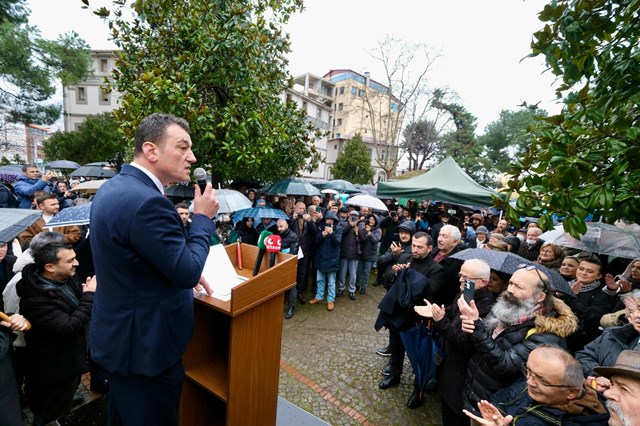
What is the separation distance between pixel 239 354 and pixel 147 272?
840mm

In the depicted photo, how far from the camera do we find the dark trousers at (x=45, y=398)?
8.63 feet

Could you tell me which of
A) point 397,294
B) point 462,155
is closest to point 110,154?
point 397,294

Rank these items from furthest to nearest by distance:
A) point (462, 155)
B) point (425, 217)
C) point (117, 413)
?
point (462, 155), point (425, 217), point (117, 413)

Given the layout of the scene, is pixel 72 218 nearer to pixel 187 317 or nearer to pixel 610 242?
pixel 187 317

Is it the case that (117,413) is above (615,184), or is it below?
below

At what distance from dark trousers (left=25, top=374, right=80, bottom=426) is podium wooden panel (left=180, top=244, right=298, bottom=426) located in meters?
1.43

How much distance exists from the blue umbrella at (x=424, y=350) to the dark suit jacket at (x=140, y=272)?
2.82 meters

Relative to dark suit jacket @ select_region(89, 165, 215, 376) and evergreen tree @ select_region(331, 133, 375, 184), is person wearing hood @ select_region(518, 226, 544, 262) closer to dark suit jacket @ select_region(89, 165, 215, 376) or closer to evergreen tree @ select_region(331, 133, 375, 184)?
dark suit jacket @ select_region(89, 165, 215, 376)

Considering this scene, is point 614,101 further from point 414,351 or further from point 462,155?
point 462,155

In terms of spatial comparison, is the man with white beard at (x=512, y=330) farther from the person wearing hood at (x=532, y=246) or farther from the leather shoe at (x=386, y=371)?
the person wearing hood at (x=532, y=246)

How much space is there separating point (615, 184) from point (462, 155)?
32533 millimetres

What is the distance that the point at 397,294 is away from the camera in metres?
3.82

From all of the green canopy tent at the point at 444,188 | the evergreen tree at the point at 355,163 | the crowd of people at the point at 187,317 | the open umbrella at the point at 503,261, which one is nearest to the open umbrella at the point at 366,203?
the green canopy tent at the point at 444,188

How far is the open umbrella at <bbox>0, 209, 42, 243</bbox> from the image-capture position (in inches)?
89.4
